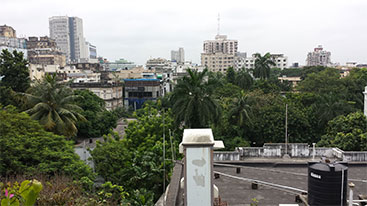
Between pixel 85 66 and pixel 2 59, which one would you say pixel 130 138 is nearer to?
pixel 2 59

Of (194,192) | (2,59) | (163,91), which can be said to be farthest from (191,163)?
(163,91)

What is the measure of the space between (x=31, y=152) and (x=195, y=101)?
31.2 feet

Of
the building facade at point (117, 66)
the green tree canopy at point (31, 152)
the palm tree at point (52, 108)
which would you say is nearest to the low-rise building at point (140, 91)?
the palm tree at point (52, 108)

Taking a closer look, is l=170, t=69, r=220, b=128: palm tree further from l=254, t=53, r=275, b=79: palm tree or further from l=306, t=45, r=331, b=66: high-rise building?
l=306, t=45, r=331, b=66: high-rise building

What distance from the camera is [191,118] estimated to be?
19.4m

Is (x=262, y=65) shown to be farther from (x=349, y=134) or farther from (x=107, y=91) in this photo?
(x=349, y=134)

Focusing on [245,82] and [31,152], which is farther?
[245,82]

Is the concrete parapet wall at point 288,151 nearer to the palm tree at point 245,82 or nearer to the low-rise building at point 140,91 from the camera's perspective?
the palm tree at point 245,82

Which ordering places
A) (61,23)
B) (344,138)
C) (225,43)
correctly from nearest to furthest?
(344,138) < (225,43) < (61,23)

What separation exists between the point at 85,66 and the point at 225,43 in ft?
250

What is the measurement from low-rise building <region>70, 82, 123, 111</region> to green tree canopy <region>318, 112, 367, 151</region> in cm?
3507

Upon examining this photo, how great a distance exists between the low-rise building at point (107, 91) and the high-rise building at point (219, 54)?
56504 mm

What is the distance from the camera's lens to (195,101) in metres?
19.0

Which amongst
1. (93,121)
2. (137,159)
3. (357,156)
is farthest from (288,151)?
(93,121)
